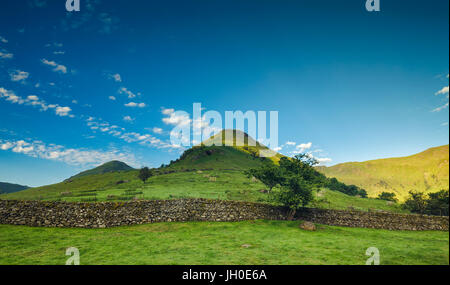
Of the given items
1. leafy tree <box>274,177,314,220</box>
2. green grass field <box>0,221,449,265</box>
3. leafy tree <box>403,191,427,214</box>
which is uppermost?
leafy tree <box>274,177,314,220</box>

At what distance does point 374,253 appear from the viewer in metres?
15.7

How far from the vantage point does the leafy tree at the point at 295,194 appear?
2861 cm

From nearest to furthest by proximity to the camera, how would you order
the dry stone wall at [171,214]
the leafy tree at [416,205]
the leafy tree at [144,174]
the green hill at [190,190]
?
the dry stone wall at [171,214] → the green hill at [190,190] → the leafy tree at [416,205] → the leafy tree at [144,174]

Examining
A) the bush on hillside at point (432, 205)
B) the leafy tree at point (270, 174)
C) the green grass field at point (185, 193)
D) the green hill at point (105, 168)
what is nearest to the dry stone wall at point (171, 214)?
the green grass field at point (185, 193)

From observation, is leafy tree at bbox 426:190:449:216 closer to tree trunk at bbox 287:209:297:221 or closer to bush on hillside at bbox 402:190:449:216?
bush on hillside at bbox 402:190:449:216

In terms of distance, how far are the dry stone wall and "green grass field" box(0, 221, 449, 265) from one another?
167cm

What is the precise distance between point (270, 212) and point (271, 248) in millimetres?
14792

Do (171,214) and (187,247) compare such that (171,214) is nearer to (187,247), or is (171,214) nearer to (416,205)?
(187,247)

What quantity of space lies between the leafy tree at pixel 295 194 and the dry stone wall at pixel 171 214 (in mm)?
2893

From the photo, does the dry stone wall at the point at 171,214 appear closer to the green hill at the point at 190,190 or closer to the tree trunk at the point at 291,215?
the tree trunk at the point at 291,215

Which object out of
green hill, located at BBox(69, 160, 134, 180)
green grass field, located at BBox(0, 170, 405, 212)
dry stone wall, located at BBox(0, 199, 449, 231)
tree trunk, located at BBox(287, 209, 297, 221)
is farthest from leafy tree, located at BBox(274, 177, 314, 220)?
green hill, located at BBox(69, 160, 134, 180)

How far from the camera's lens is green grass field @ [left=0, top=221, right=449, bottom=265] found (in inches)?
530
